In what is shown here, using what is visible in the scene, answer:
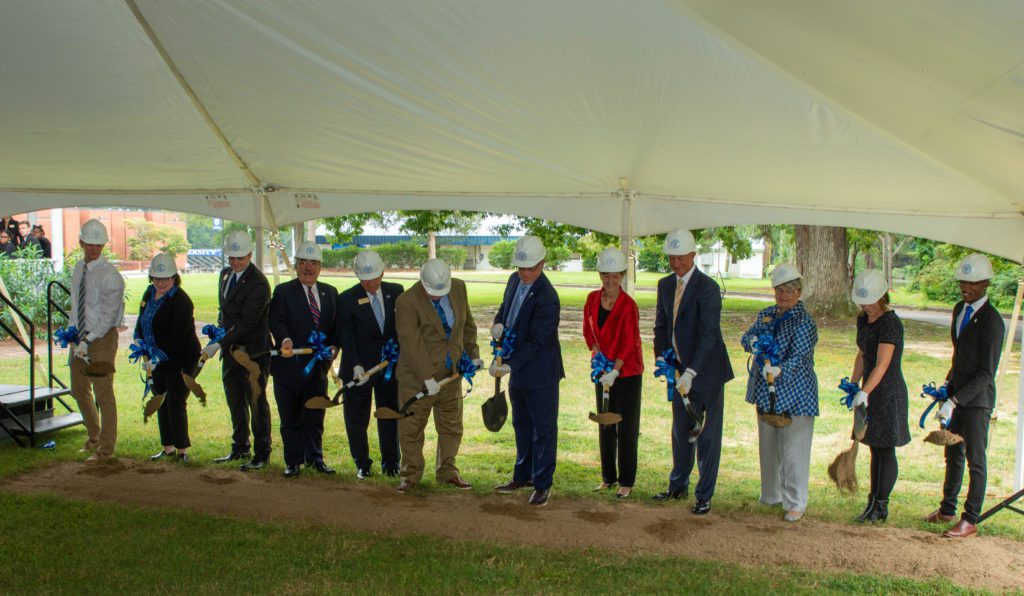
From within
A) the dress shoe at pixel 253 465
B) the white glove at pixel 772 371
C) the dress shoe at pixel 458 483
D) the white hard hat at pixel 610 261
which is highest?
the white hard hat at pixel 610 261

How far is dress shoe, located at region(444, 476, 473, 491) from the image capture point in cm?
659

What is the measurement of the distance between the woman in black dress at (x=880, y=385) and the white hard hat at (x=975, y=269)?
1.67 ft

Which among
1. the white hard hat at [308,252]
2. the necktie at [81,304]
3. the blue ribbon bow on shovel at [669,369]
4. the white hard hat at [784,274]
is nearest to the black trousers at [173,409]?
the necktie at [81,304]

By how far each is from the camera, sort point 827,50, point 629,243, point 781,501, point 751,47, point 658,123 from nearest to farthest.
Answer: point 827,50, point 751,47, point 658,123, point 781,501, point 629,243

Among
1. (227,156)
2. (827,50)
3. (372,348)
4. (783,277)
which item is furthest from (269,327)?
(827,50)

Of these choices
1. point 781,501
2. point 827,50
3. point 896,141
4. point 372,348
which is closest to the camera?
point 827,50

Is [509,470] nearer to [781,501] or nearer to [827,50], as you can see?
[781,501]

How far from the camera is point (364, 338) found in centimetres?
669

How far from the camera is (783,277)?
5715 mm

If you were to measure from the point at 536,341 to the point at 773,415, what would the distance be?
1.74m

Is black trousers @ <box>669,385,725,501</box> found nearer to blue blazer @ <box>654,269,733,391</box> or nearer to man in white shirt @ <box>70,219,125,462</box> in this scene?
blue blazer @ <box>654,269,733,391</box>

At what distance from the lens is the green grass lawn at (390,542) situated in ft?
14.9

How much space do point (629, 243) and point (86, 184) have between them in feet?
17.5

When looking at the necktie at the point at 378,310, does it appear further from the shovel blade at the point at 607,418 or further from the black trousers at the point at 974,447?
the black trousers at the point at 974,447
